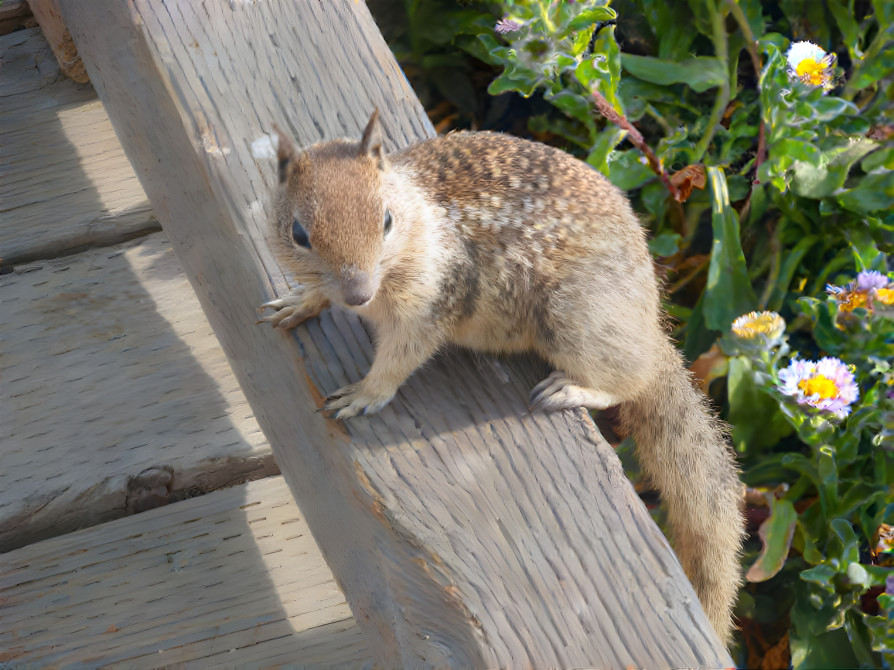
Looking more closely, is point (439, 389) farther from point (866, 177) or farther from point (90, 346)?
point (866, 177)

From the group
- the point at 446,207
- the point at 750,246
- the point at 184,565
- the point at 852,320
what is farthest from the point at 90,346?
the point at 750,246

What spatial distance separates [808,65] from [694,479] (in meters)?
1.17

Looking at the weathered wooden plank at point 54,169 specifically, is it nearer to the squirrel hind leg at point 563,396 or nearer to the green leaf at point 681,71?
the squirrel hind leg at point 563,396

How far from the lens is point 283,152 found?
4.52 ft

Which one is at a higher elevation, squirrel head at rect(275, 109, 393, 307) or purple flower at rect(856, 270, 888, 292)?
squirrel head at rect(275, 109, 393, 307)

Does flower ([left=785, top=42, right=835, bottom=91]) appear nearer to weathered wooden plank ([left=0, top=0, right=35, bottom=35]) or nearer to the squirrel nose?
the squirrel nose

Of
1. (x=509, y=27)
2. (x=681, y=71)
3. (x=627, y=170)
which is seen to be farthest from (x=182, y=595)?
(x=681, y=71)

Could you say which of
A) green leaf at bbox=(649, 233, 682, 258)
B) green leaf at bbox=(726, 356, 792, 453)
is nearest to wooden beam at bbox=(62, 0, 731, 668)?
green leaf at bbox=(726, 356, 792, 453)

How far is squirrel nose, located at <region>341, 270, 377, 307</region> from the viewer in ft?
4.27

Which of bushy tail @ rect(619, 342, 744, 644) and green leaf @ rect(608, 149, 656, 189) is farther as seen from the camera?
green leaf @ rect(608, 149, 656, 189)

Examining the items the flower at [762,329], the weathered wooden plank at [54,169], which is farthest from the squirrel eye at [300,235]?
the flower at [762,329]

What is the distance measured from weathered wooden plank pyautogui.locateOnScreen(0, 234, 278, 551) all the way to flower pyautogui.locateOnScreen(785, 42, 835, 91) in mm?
1655

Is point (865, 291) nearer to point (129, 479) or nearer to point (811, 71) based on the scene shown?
point (811, 71)

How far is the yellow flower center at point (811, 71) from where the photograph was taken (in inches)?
82.2
